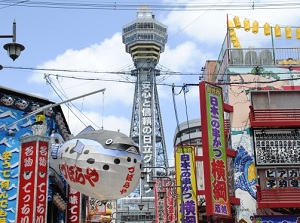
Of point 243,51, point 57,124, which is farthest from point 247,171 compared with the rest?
point 57,124

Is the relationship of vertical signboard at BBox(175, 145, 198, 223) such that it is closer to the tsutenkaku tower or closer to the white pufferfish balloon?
the white pufferfish balloon

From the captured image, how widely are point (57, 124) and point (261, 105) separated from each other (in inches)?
447

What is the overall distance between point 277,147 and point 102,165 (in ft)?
46.2

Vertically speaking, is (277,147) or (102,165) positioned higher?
(277,147)

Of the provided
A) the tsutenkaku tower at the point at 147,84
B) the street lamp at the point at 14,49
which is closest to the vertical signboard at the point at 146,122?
the tsutenkaku tower at the point at 147,84

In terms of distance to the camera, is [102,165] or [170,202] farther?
[170,202]

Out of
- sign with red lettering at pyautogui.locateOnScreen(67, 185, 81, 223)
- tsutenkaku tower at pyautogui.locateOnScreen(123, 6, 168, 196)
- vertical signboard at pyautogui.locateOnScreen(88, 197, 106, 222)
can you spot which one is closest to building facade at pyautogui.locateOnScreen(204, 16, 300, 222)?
sign with red lettering at pyautogui.locateOnScreen(67, 185, 81, 223)

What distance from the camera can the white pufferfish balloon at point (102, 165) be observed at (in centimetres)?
1702

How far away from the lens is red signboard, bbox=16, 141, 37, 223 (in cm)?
2016

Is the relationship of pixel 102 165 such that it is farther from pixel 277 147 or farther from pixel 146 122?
pixel 146 122

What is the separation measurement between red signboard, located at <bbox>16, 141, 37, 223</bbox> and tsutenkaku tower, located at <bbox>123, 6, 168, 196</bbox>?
123m

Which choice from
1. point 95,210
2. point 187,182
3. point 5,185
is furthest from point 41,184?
point 95,210

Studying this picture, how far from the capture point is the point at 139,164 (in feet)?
60.7

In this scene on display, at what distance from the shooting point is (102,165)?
1705cm
